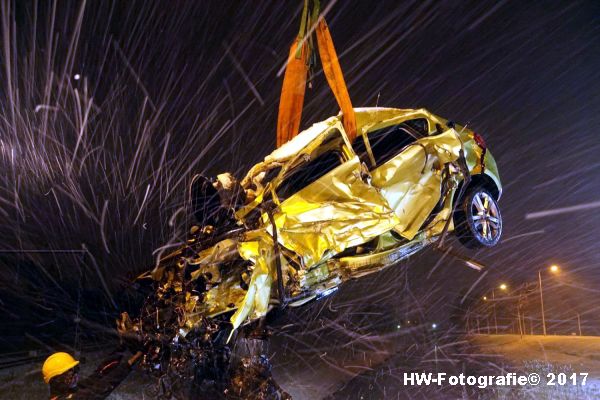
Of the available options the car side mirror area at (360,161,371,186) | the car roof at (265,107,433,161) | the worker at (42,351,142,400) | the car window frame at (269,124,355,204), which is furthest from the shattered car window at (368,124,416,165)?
the worker at (42,351,142,400)

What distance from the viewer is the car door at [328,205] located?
3.61 metres

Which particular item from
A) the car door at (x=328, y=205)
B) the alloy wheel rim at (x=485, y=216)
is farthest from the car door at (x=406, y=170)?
the alloy wheel rim at (x=485, y=216)

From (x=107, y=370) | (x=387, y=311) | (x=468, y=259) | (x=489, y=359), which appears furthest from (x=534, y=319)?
(x=107, y=370)

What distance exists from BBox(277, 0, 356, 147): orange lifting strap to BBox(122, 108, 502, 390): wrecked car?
755mm

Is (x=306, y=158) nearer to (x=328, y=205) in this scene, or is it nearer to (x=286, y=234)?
(x=328, y=205)

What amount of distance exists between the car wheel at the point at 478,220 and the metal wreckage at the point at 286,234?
1.05 ft

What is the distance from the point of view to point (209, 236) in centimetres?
387

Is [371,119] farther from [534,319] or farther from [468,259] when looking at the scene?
[534,319]

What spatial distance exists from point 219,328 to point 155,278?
805mm

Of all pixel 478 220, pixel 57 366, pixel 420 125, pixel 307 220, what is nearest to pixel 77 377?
pixel 57 366

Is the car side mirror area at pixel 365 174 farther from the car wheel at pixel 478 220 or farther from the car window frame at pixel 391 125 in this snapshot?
the car wheel at pixel 478 220

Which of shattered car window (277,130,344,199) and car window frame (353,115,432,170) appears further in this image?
car window frame (353,115,432,170)

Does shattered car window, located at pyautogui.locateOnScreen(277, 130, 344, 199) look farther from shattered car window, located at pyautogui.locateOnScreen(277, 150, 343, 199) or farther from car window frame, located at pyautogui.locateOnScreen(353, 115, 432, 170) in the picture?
car window frame, located at pyautogui.locateOnScreen(353, 115, 432, 170)

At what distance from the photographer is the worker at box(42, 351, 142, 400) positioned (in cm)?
361
